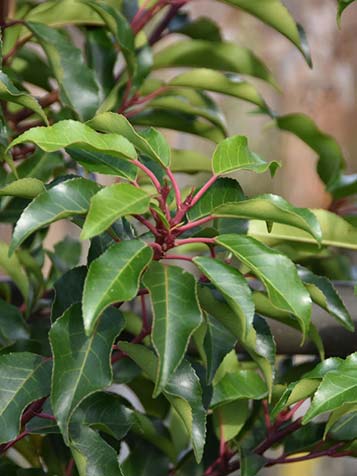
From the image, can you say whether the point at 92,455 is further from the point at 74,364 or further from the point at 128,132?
the point at 128,132

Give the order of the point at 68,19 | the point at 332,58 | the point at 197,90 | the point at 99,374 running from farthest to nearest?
the point at 332,58, the point at 197,90, the point at 68,19, the point at 99,374

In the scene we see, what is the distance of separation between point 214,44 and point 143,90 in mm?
117

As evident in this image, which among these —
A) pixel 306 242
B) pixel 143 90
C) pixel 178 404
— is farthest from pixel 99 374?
pixel 143 90

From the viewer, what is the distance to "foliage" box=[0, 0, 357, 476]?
0.69 meters

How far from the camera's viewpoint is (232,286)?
27.4 inches

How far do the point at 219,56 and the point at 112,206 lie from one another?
549 millimetres

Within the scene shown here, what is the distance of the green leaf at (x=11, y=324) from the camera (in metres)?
1.01

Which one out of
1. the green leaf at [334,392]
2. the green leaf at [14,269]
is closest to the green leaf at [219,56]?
the green leaf at [14,269]

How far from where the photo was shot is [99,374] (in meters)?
0.73

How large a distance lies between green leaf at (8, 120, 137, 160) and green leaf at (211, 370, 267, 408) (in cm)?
31

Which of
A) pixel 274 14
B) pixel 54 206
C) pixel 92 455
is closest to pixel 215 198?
pixel 54 206

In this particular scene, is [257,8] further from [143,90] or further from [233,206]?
[233,206]

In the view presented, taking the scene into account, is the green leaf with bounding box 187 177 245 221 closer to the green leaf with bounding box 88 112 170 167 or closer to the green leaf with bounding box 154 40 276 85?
the green leaf with bounding box 88 112 170 167

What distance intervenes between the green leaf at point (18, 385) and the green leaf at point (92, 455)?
0.17 feet
